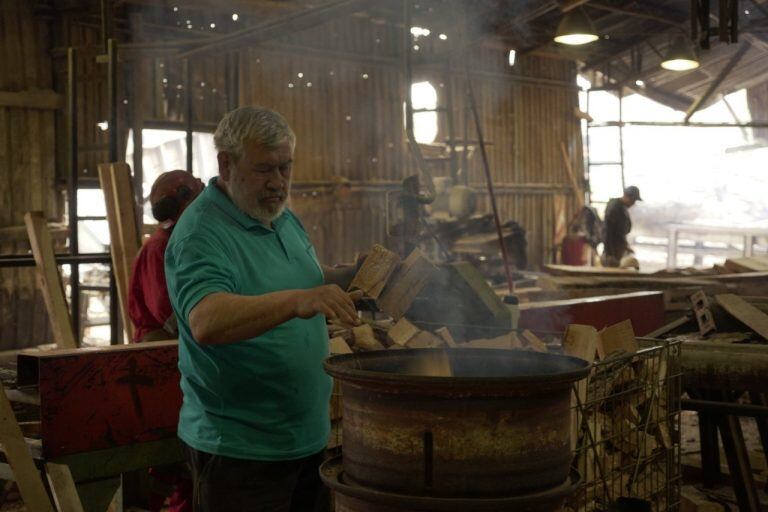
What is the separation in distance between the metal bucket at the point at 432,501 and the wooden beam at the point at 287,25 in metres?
3.88

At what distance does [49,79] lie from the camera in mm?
10430

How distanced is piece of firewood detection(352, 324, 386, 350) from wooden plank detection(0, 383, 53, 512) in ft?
5.57

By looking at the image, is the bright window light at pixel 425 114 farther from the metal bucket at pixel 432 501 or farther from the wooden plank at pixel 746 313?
the metal bucket at pixel 432 501

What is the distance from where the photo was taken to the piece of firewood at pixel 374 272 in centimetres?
344

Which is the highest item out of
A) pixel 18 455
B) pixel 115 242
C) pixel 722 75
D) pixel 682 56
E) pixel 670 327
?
pixel 722 75

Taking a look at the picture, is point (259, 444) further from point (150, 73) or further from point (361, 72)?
point (361, 72)

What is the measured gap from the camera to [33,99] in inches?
401

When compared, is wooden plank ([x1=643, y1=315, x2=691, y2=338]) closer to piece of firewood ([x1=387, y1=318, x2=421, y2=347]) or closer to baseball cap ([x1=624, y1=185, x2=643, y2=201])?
piece of firewood ([x1=387, y1=318, x2=421, y2=347])

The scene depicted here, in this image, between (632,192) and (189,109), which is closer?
(189,109)

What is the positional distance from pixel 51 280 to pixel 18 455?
6.78 ft

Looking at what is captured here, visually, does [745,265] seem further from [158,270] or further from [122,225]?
[158,270]

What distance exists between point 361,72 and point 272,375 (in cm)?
1277

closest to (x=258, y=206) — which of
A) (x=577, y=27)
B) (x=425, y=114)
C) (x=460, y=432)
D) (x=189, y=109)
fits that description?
(x=460, y=432)

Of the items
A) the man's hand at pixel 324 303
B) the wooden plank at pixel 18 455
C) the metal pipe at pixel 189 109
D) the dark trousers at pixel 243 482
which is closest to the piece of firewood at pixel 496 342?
the dark trousers at pixel 243 482
